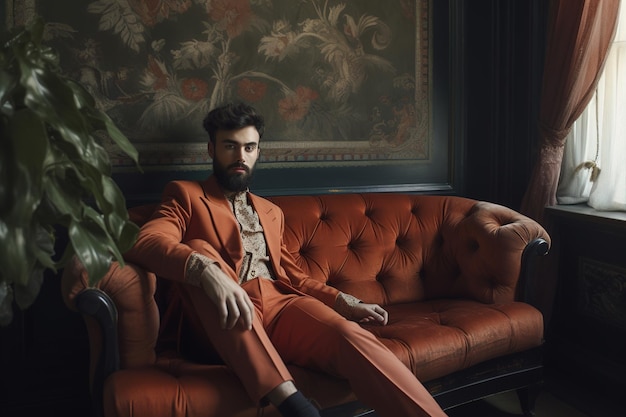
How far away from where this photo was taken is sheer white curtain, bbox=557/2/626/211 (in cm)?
229

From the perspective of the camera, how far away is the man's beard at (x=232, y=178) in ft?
6.34

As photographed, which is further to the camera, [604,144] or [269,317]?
[604,144]

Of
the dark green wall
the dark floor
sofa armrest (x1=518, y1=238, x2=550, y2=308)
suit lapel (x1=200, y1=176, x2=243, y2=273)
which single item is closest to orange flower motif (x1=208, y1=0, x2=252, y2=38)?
suit lapel (x1=200, y1=176, x2=243, y2=273)

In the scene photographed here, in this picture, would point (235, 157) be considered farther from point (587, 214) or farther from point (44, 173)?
point (587, 214)

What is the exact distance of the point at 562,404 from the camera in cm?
222

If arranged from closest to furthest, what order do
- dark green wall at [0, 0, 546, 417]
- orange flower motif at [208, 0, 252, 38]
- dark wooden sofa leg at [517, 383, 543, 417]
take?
1. dark wooden sofa leg at [517, 383, 543, 417]
2. orange flower motif at [208, 0, 252, 38]
3. dark green wall at [0, 0, 546, 417]

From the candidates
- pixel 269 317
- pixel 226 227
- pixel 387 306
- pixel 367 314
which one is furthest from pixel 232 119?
pixel 387 306

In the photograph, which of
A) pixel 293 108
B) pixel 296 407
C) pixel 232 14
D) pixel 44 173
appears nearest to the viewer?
pixel 44 173

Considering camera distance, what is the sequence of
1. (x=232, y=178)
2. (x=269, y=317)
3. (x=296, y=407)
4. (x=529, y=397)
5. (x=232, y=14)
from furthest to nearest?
(x=232, y=14) → (x=529, y=397) → (x=232, y=178) → (x=269, y=317) → (x=296, y=407)

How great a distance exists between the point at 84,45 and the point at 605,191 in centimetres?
205

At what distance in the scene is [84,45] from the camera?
82.5 inches

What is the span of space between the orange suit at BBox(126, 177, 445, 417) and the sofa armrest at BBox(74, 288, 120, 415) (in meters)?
0.17

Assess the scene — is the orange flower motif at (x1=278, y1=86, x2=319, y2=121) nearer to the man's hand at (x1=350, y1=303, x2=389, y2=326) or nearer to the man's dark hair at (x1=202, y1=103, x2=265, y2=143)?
the man's dark hair at (x1=202, y1=103, x2=265, y2=143)

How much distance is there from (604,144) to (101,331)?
199 centimetres
